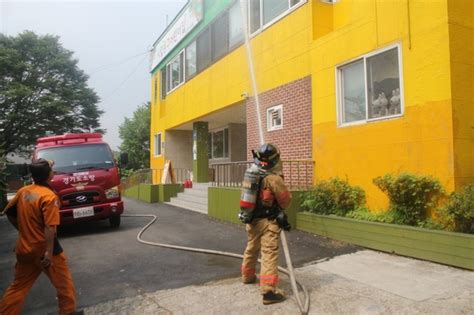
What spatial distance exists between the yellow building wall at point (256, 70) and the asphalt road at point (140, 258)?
405 cm

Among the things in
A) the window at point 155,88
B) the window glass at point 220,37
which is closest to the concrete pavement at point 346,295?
the window glass at point 220,37

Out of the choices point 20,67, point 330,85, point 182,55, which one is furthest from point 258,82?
point 20,67

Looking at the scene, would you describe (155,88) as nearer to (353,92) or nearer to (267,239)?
(353,92)

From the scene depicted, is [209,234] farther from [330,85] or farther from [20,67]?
[20,67]

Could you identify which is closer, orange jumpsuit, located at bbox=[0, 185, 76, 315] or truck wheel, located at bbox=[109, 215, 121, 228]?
orange jumpsuit, located at bbox=[0, 185, 76, 315]

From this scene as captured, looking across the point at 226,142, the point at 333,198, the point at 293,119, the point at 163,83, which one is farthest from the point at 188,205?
the point at 163,83

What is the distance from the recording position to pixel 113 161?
968cm

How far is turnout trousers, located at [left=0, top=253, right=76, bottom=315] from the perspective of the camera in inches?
151

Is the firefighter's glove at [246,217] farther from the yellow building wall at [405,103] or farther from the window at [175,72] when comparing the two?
the window at [175,72]

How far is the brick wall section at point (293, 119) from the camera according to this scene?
360 inches

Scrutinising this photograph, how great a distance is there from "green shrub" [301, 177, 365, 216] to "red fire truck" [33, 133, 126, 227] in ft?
14.6

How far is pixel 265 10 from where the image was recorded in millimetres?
11047

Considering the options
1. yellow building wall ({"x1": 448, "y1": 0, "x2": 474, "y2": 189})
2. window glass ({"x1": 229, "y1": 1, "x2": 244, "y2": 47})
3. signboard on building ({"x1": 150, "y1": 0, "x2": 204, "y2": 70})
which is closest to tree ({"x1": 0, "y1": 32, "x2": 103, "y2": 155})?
signboard on building ({"x1": 150, "y1": 0, "x2": 204, "y2": 70})

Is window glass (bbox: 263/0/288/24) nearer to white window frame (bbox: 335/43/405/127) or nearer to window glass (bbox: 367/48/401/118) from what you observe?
white window frame (bbox: 335/43/405/127)
